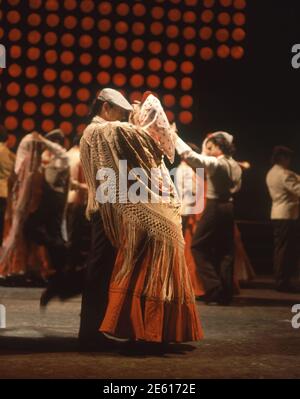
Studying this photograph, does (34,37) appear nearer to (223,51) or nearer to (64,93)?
(64,93)

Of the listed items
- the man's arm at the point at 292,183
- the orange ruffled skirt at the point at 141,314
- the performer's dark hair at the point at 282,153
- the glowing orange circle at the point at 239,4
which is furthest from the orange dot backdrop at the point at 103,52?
the orange ruffled skirt at the point at 141,314

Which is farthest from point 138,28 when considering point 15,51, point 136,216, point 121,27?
point 136,216

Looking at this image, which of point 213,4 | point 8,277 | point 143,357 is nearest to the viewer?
point 143,357

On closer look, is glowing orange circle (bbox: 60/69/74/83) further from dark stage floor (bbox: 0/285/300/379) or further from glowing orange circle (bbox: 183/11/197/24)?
dark stage floor (bbox: 0/285/300/379)

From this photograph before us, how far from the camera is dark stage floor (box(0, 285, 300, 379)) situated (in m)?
3.49

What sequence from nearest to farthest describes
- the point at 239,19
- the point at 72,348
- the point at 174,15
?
the point at 72,348, the point at 239,19, the point at 174,15

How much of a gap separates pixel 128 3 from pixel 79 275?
6035mm

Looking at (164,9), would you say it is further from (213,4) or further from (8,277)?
(8,277)

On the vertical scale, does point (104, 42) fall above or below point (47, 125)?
above

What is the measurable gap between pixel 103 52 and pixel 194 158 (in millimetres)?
4605

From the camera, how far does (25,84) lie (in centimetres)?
996

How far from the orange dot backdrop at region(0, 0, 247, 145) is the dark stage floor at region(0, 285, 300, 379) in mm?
4579

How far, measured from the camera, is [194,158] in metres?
5.68
